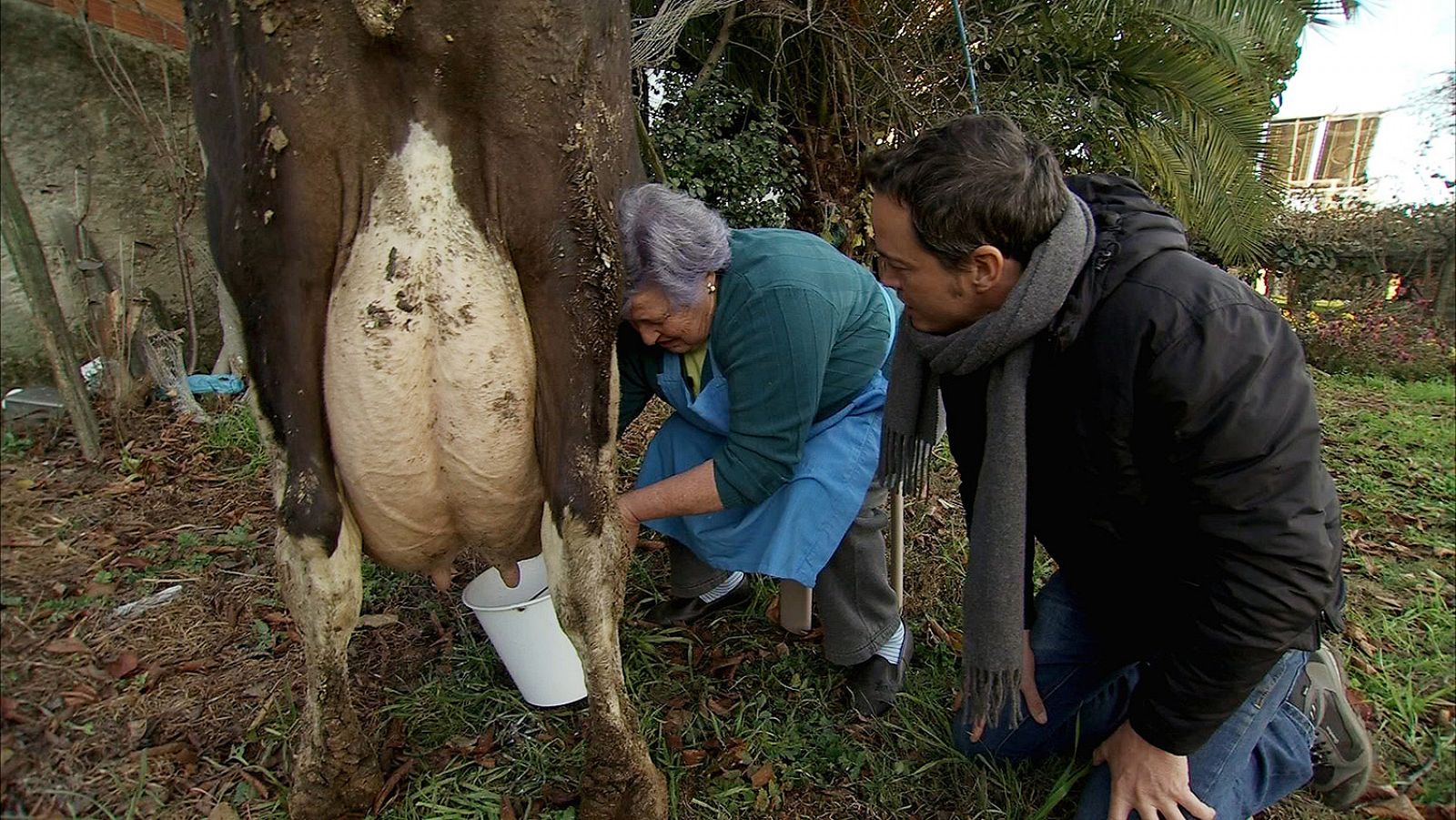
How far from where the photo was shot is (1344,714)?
1.99m

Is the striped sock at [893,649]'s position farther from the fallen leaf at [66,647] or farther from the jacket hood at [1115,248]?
the fallen leaf at [66,647]

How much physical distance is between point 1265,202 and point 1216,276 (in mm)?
4878

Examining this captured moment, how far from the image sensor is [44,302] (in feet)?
3.93

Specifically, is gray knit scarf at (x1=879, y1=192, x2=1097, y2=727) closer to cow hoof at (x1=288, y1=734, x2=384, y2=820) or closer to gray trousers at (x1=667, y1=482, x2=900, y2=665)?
gray trousers at (x1=667, y1=482, x2=900, y2=665)

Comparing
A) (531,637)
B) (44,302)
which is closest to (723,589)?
(531,637)

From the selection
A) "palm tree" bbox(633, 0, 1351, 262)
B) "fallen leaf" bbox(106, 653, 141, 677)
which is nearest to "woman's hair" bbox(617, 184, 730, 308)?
"fallen leaf" bbox(106, 653, 141, 677)

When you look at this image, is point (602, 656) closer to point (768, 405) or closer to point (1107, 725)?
point (768, 405)

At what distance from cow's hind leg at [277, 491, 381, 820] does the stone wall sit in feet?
1.71

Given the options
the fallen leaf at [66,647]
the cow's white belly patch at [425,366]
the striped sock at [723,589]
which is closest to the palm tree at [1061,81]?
the striped sock at [723,589]

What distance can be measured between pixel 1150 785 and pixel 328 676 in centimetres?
163

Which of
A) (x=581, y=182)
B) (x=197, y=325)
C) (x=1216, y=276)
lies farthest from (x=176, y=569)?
(x=1216, y=276)

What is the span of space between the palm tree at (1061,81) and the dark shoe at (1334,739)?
407 centimetres

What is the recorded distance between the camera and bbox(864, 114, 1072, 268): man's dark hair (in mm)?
1562

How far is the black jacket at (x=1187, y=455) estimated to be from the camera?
1.46m
